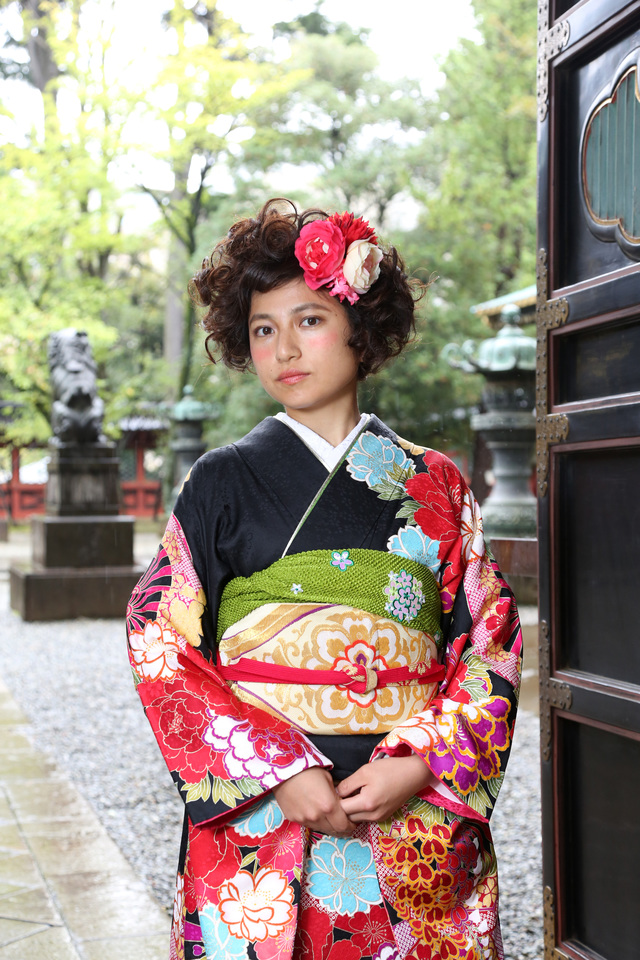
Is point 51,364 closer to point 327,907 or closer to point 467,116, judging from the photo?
point 467,116

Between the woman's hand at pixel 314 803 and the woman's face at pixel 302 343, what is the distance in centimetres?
62

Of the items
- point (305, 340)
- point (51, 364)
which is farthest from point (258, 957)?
point (51, 364)

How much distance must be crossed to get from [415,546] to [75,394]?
8018 millimetres

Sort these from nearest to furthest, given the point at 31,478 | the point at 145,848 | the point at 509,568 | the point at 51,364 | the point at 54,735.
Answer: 1. the point at 509,568
2. the point at 145,848
3. the point at 54,735
4. the point at 51,364
5. the point at 31,478

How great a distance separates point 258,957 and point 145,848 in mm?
2192

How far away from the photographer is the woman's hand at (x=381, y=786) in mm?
1366

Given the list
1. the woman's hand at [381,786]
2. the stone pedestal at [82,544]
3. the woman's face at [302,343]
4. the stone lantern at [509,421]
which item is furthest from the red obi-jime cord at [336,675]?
the stone pedestal at [82,544]

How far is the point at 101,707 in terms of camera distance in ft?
18.9

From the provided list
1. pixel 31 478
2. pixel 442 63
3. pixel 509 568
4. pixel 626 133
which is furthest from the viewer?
pixel 31 478

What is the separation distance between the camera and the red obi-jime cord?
1.45 metres

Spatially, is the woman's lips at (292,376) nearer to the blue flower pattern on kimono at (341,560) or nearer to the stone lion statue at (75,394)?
the blue flower pattern on kimono at (341,560)

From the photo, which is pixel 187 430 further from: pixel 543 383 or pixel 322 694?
pixel 322 694

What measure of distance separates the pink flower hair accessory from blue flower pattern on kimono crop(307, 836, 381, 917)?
0.88 meters

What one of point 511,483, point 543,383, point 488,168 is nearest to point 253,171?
point 488,168
